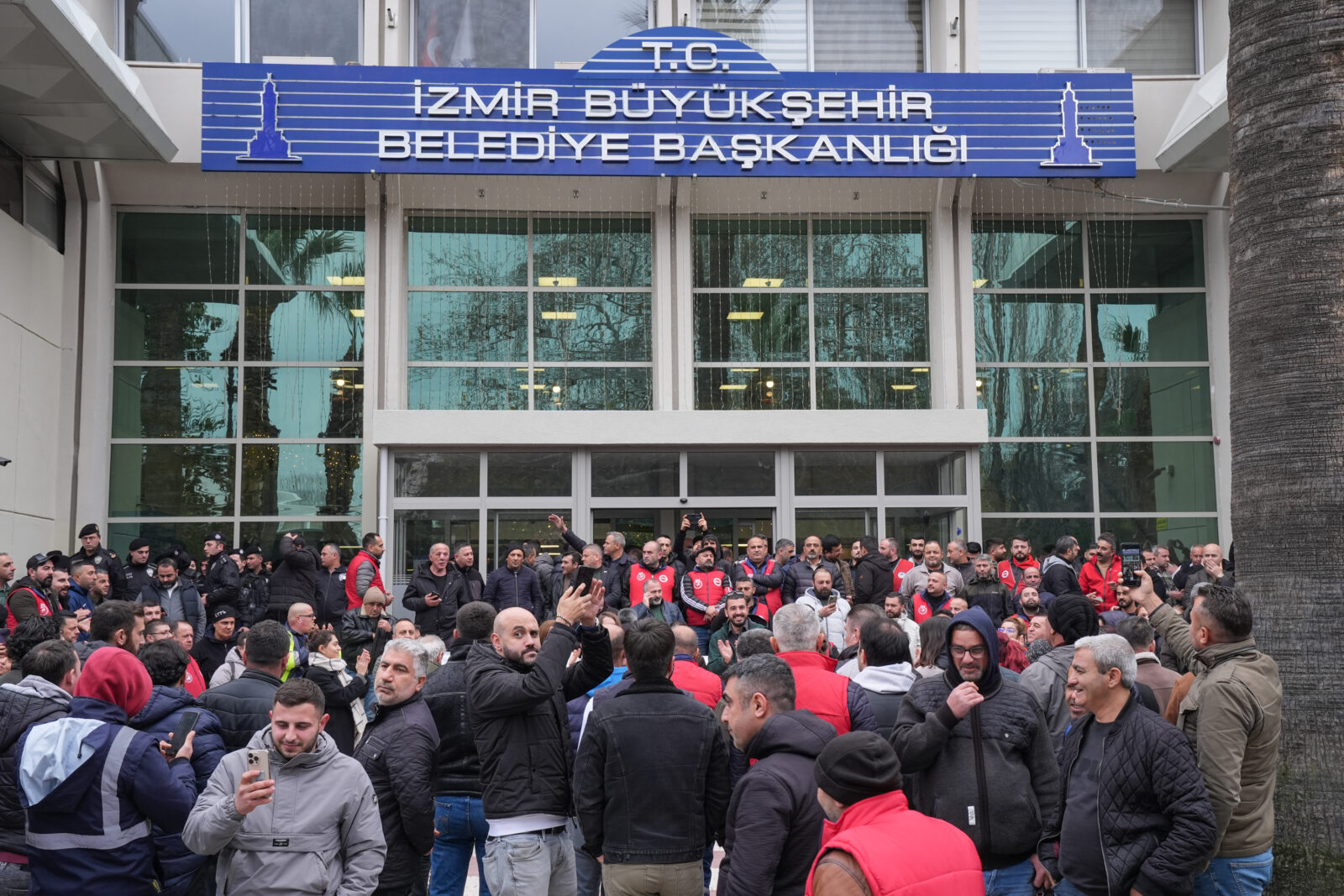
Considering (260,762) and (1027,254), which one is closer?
(260,762)

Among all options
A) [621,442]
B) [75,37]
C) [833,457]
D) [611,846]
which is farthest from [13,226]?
[611,846]

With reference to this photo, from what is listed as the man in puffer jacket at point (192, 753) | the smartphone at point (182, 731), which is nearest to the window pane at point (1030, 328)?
the man in puffer jacket at point (192, 753)

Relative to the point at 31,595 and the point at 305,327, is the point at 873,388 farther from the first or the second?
the point at 31,595

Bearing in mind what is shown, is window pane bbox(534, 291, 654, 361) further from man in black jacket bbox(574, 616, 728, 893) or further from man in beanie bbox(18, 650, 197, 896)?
man in beanie bbox(18, 650, 197, 896)

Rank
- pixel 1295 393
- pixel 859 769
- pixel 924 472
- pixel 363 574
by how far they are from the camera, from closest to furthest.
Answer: pixel 859 769 → pixel 1295 393 → pixel 363 574 → pixel 924 472

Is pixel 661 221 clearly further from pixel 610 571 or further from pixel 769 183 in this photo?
pixel 610 571

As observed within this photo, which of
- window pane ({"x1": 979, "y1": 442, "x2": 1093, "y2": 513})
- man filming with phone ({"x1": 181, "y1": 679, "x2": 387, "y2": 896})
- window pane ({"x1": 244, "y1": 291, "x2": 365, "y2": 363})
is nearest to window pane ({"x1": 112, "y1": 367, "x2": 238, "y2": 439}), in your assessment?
window pane ({"x1": 244, "y1": 291, "x2": 365, "y2": 363})

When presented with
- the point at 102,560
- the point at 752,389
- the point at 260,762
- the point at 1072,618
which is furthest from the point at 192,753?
the point at 752,389

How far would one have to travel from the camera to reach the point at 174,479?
17656 mm

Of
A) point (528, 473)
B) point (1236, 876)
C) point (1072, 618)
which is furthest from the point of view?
point (528, 473)

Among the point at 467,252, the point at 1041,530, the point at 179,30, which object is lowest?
the point at 1041,530

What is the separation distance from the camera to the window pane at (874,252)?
724 inches

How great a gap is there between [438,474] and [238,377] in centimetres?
362

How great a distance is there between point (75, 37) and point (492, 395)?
7.23 metres
